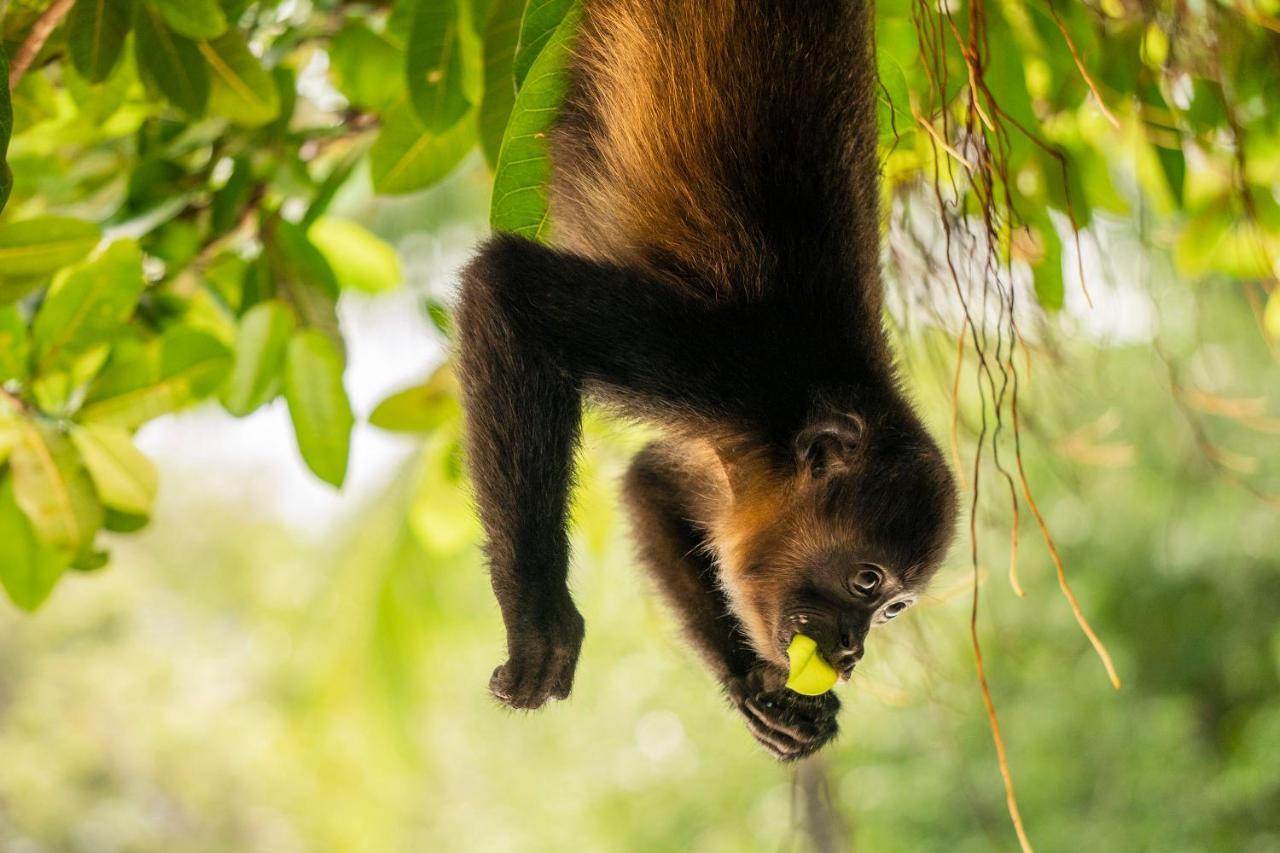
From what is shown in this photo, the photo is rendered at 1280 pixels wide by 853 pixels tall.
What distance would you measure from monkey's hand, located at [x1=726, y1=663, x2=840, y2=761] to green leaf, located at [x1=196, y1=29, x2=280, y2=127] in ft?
3.91

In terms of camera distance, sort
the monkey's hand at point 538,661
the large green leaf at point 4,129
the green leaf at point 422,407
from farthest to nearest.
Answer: the green leaf at point 422,407
the monkey's hand at point 538,661
the large green leaf at point 4,129

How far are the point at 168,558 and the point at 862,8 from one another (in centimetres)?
1403

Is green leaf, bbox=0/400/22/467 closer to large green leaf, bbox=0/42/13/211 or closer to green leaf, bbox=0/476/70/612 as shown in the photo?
green leaf, bbox=0/476/70/612

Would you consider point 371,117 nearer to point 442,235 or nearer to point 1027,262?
point 1027,262

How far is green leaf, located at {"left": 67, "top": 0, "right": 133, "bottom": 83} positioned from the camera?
157 centimetres

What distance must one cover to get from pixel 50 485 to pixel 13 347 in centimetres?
21

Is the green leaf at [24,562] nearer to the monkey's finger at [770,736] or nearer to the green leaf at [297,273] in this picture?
the green leaf at [297,273]

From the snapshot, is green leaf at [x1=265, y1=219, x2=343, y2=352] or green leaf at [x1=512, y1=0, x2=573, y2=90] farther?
green leaf at [x1=265, y1=219, x2=343, y2=352]

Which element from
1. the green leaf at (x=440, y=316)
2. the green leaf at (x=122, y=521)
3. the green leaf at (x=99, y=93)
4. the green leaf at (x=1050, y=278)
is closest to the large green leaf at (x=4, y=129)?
the green leaf at (x=99, y=93)

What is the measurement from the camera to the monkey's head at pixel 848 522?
5.76 ft

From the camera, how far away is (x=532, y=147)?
1.60 meters

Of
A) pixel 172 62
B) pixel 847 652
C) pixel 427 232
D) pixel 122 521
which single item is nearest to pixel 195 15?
pixel 172 62

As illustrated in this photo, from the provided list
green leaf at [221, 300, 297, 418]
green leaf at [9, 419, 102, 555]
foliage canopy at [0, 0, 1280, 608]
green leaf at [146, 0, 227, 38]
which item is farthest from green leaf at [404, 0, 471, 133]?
green leaf at [9, 419, 102, 555]

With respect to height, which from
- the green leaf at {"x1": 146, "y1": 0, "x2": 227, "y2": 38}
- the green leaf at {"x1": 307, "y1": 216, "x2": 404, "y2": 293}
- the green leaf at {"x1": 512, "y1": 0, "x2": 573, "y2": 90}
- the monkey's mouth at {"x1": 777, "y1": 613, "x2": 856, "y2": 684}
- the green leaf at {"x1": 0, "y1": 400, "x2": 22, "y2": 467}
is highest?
the green leaf at {"x1": 512, "y1": 0, "x2": 573, "y2": 90}
